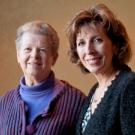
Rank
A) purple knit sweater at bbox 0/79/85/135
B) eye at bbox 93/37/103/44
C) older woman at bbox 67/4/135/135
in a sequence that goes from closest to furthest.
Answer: older woman at bbox 67/4/135/135 < eye at bbox 93/37/103/44 < purple knit sweater at bbox 0/79/85/135

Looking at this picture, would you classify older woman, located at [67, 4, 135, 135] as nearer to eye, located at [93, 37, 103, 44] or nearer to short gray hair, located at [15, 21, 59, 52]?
eye, located at [93, 37, 103, 44]

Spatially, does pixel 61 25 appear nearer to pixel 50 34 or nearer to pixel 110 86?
pixel 50 34

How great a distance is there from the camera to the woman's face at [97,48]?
59.3 inches

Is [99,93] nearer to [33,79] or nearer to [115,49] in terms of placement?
[115,49]

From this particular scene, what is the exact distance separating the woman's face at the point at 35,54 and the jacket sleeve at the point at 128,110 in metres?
0.58

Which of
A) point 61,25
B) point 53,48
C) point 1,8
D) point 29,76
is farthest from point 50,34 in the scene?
point 1,8

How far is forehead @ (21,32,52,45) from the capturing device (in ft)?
5.65

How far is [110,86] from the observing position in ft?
4.71

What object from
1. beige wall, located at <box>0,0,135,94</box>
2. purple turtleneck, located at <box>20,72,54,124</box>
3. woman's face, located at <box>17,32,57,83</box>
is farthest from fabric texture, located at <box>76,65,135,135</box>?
beige wall, located at <box>0,0,135,94</box>

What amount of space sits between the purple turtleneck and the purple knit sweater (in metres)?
0.03

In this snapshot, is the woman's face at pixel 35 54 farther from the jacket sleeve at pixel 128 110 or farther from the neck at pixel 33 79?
the jacket sleeve at pixel 128 110

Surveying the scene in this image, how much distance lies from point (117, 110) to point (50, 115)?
1.49 feet

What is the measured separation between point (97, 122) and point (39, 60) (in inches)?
20.0

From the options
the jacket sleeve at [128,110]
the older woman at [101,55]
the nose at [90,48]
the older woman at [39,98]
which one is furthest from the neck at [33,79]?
the jacket sleeve at [128,110]
